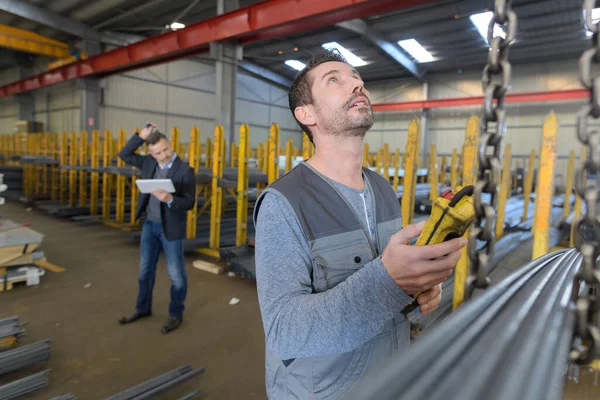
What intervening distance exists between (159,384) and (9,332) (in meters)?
1.53

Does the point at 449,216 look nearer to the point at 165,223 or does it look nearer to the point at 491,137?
the point at 491,137

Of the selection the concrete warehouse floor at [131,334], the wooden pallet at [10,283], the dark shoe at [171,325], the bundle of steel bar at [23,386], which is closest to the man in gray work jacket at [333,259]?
the concrete warehouse floor at [131,334]

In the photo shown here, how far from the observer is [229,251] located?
5.75 meters

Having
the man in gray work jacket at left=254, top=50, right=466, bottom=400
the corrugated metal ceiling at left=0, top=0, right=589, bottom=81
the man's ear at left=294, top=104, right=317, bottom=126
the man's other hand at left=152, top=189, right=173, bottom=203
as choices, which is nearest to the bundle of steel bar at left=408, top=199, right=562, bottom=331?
the man in gray work jacket at left=254, top=50, right=466, bottom=400

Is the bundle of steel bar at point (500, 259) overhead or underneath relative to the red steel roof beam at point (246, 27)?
underneath

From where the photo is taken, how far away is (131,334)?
11.6 feet

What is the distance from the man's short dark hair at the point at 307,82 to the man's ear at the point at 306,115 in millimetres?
18

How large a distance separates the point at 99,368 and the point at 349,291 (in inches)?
114

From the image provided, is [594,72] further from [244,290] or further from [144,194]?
[244,290]

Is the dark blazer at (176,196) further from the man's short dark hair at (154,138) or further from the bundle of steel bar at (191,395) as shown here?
the bundle of steel bar at (191,395)

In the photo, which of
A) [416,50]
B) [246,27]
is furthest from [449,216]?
[416,50]

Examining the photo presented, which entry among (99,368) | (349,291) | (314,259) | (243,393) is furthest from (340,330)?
(99,368)

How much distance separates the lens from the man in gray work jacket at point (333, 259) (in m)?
0.91

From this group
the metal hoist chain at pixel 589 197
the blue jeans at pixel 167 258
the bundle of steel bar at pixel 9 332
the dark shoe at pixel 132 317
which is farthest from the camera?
the dark shoe at pixel 132 317
